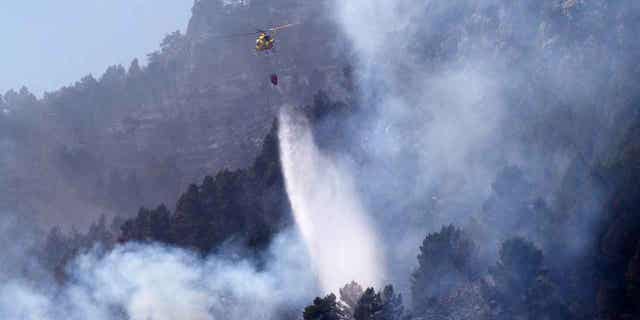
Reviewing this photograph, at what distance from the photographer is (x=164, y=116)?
6931 cm

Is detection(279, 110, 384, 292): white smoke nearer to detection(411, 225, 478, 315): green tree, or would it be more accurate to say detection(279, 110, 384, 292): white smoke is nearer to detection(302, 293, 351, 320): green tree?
detection(411, 225, 478, 315): green tree

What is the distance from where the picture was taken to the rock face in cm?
6262

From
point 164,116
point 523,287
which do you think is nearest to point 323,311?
point 523,287

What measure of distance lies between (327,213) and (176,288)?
1372 centimetres

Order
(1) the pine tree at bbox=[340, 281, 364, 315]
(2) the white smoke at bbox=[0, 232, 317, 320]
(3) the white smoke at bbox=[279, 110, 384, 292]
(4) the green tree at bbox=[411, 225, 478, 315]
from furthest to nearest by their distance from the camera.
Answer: (3) the white smoke at bbox=[279, 110, 384, 292] → (2) the white smoke at bbox=[0, 232, 317, 320] → (4) the green tree at bbox=[411, 225, 478, 315] → (1) the pine tree at bbox=[340, 281, 364, 315]

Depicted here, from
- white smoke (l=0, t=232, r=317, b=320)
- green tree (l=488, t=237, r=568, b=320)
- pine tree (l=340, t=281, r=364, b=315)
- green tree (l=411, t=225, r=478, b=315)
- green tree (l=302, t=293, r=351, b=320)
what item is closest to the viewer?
green tree (l=488, t=237, r=568, b=320)

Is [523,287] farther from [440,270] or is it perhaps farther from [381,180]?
[381,180]

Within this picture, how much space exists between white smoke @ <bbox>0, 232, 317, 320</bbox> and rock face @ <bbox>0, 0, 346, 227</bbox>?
1966 centimetres

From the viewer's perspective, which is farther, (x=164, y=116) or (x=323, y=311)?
(x=164, y=116)

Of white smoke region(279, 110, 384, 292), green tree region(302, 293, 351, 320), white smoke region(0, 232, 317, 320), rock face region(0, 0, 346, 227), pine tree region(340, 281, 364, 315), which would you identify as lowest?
green tree region(302, 293, 351, 320)

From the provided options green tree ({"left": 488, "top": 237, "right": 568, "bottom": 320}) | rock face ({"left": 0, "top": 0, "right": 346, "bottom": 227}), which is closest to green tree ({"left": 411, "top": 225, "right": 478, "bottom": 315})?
green tree ({"left": 488, "top": 237, "right": 568, "bottom": 320})

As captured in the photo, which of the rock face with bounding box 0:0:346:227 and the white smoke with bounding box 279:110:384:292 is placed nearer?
the white smoke with bounding box 279:110:384:292

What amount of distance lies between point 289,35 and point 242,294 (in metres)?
42.6

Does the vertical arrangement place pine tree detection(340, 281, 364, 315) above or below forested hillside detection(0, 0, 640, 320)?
below
